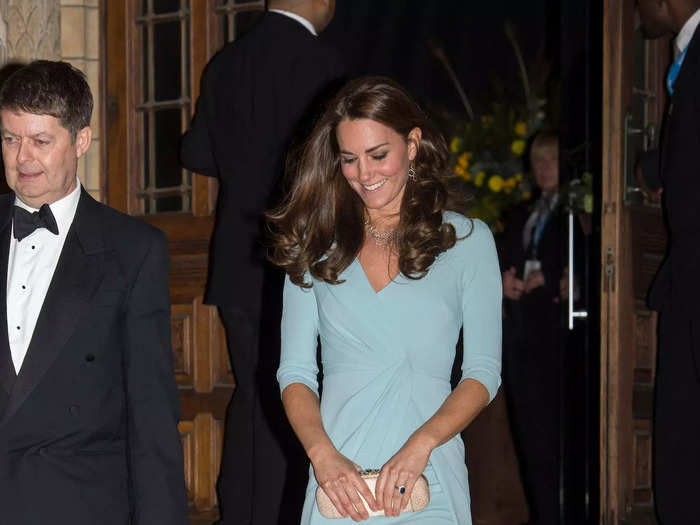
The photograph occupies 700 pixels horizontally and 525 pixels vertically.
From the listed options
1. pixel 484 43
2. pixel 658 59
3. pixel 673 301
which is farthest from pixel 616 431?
pixel 484 43

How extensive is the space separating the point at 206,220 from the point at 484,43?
300 cm

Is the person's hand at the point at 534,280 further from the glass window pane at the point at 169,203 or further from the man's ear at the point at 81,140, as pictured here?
the man's ear at the point at 81,140

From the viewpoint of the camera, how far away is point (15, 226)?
245cm

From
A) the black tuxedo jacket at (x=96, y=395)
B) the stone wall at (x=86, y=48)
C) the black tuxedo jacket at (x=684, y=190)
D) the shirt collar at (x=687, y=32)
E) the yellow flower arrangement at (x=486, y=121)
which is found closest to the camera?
the black tuxedo jacket at (x=96, y=395)

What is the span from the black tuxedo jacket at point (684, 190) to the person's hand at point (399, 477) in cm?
150

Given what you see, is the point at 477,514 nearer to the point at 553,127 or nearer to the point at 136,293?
the point at 553,127

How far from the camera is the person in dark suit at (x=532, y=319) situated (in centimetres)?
506

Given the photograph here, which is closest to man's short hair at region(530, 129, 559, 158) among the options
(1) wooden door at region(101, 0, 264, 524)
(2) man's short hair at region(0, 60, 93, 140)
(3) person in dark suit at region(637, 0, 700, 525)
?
(1) wooden door at region(101, 0, 264, 524)

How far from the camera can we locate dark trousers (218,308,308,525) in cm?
407

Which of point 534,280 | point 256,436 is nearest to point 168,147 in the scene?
point 256,436

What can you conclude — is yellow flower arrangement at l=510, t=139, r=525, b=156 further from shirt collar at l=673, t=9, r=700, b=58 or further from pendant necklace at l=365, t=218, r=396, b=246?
pendant necklace at l=365, t=218, r=396, b=246

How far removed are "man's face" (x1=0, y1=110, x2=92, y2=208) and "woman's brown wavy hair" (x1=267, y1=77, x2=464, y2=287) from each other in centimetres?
47

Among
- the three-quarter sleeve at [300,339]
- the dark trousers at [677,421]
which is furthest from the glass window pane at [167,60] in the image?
the three-quarter sleeve at [300,339]

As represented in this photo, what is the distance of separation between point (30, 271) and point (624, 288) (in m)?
2.48
